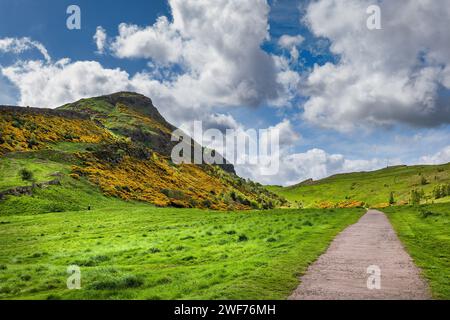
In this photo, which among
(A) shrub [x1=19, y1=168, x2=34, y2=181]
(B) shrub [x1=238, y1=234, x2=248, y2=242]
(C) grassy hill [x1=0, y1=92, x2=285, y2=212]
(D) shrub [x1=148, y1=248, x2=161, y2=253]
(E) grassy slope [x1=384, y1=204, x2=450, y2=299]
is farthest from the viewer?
(C) grassy hill [x1=0, y1=92, x2=285, y2=212]

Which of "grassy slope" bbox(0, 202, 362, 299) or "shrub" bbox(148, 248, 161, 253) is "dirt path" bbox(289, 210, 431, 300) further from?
"shrub" bbox(148, 248, 161, 253)

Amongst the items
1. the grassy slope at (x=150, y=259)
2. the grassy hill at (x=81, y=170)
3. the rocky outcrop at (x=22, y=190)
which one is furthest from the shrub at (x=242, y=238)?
the rocky outcrop at (x=22, y=190)

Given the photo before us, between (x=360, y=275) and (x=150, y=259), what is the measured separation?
12.0 m

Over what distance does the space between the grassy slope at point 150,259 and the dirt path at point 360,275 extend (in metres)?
0.73

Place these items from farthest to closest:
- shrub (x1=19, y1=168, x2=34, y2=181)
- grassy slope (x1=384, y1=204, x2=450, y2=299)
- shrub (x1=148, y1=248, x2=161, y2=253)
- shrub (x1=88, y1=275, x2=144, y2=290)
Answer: shrub (x1=19, y1=168, x2=34, y2=181) < shrub (x1=148, y1=248, x2=161, y2=253) < shrub (x1=88, y1=275, x2=144, y2=290) < grassy slope (x1=384, y1=204, x2=450, y2=299)

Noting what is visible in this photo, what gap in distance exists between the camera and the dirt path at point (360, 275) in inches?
504

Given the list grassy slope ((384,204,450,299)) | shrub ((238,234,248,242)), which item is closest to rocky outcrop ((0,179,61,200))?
shrub ((238,234,248,242))

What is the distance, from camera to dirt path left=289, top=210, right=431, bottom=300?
1279 centimetres

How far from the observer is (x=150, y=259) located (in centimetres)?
2239

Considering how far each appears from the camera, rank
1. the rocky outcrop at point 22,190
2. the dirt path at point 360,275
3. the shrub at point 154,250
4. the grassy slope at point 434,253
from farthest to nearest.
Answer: the rocky outcrop at point 22,190 → the shrub at point 154,250 → the grassy slope at point 434,253 → the dirt path at point 360,275

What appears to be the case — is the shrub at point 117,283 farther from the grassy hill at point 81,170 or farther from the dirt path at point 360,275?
the grassy hill at point 81,170

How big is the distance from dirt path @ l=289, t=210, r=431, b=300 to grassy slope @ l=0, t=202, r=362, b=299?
2.41ft
